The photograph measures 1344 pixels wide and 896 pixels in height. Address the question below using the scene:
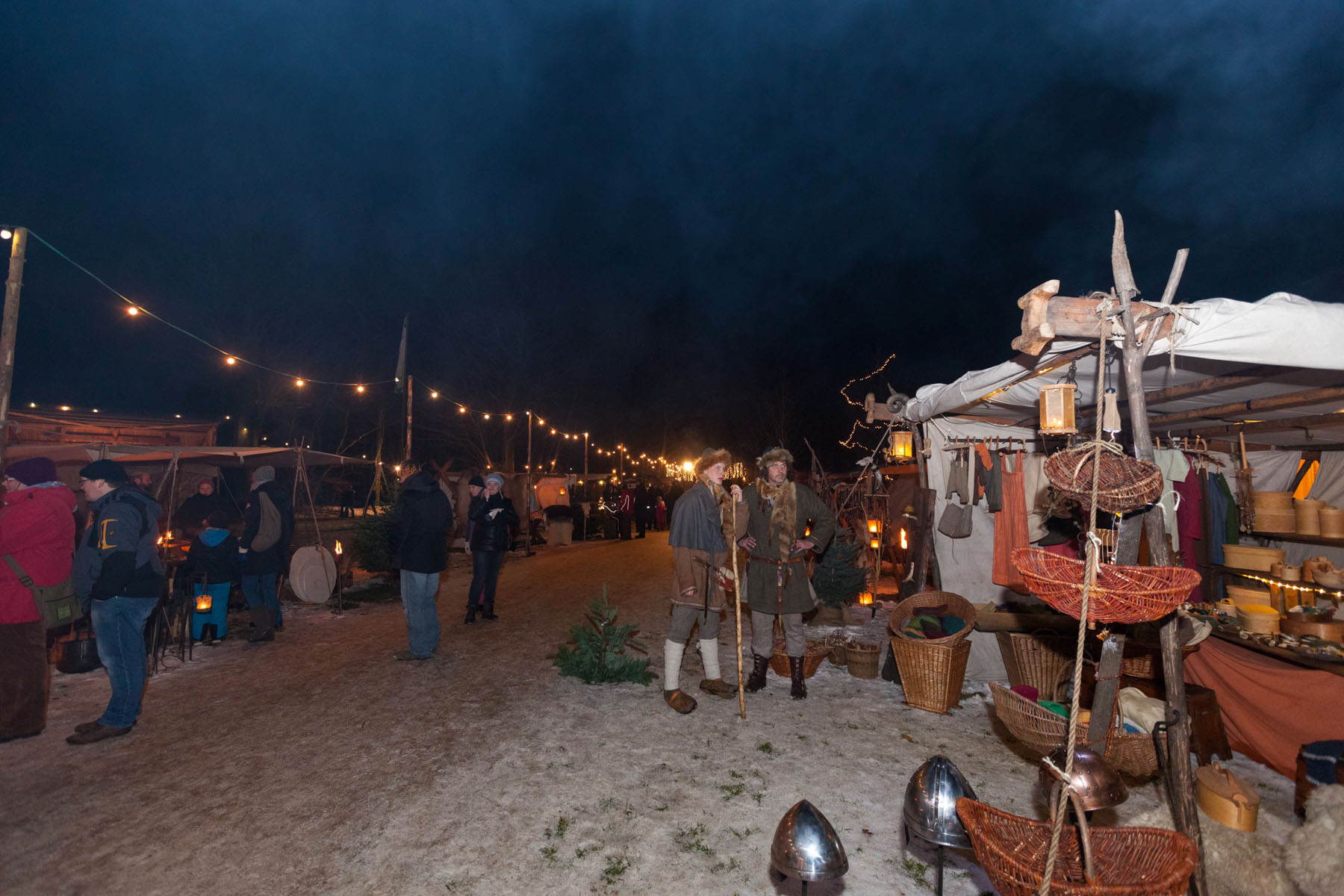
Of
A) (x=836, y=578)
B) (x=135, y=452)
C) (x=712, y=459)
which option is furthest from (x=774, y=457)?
(x=135, y=452)

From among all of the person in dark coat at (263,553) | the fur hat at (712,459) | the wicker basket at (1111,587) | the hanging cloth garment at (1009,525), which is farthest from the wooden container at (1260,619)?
the person in dark coat at (263,553)

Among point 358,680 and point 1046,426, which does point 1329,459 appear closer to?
point 1046,426

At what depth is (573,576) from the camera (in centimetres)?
1209

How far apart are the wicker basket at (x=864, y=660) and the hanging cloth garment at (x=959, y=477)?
174cm

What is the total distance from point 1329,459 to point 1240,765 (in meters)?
3.27

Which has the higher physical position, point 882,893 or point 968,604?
point 968,604

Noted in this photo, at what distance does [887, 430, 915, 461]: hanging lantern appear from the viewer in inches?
289

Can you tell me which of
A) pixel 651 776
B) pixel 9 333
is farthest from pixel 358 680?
pixel 9 333

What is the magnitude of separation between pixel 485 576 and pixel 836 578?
4.74 m

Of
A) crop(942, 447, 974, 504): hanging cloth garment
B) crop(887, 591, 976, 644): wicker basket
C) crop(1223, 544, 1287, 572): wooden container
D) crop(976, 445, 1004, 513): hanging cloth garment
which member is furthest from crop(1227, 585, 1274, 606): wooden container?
crop(942, 447, 974, 504): hanging cloth garment

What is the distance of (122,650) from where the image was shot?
4426mm

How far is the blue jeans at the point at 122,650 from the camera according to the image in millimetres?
4375

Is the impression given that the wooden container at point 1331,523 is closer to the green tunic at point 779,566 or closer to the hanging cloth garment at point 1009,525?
the hanging cloth garment at point 1009,525

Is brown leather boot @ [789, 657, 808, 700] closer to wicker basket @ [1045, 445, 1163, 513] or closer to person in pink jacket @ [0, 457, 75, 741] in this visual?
wicker basket @ [1045, 445, 1163, 513]
